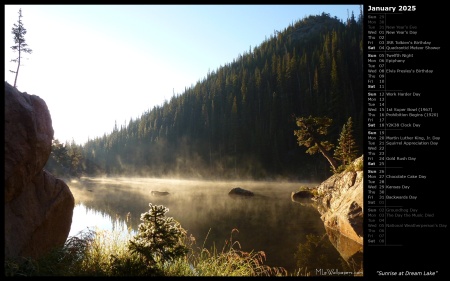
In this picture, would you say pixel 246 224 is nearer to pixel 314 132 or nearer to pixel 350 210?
pixel 350 210

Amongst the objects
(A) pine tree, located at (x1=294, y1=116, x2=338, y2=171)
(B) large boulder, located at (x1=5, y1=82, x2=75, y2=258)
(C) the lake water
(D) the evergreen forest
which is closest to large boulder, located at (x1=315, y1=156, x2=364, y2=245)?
(C) the lake water

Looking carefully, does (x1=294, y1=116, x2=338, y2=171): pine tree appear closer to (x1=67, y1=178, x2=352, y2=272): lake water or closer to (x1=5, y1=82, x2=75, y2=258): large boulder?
(x1=67, y1=178, x2=352, y2=272): lake water

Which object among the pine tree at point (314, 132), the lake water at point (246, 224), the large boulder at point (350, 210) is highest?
the pine tree at point (314, 132)

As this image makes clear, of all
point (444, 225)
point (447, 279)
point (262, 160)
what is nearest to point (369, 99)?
point (444, 225)

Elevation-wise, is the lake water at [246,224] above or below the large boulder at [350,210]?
below

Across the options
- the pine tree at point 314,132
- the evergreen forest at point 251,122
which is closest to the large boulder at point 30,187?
the pine tree at point 314,132

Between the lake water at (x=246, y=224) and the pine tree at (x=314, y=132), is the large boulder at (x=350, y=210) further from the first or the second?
the pine tree at (x=314, y=132)

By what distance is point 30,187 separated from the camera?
20.0ft

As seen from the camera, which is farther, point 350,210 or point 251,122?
point 251,122

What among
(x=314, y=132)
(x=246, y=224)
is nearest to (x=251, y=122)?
(x=314, y=132)

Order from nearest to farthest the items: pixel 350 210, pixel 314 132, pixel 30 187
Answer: pixel 30 187, pixel 350 210, pixel 314 132

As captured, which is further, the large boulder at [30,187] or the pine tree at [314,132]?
the pine tree at [314,132]

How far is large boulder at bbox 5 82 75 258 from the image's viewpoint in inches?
211

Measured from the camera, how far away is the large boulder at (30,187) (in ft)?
17.6
